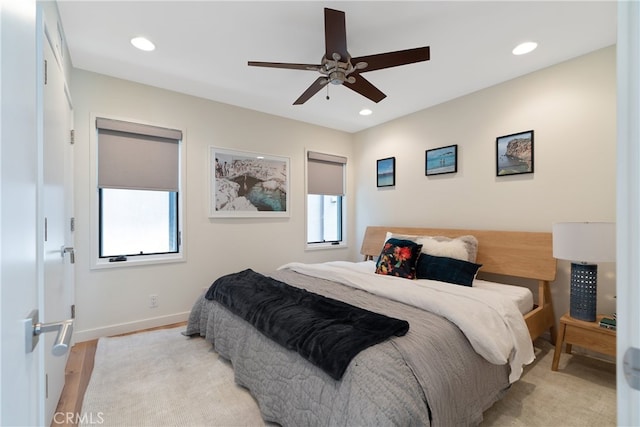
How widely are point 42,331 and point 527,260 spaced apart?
11.0 ft

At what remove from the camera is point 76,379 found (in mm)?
2193

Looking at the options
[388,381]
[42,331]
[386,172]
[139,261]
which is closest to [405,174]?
[386,172]

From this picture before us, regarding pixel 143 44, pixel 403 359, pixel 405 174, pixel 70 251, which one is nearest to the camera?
pixel 403 359

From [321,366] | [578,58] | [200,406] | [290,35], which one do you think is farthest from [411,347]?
[578,58]

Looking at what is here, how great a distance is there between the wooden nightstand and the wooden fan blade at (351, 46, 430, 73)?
2.25 meters

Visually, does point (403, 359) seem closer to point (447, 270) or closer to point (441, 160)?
point (447, 270)

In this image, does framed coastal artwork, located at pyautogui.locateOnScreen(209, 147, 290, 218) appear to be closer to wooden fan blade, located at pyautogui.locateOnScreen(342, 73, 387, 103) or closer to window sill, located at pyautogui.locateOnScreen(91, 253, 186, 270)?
window sill, located at pyautogui.locateOnScreen(91, 253, 186, 270)

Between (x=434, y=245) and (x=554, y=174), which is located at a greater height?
(x=554, y=174)

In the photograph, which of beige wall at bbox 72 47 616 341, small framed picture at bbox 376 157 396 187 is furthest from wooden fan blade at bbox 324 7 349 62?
small framed picture at bbox 376 157 396 187

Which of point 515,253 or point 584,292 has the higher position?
point 515,253

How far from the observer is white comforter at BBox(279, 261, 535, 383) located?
1.70 m

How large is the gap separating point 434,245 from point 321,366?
2027 mm

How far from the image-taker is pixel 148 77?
118 inches

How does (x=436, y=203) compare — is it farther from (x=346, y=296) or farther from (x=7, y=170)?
(x=7, y=170)
